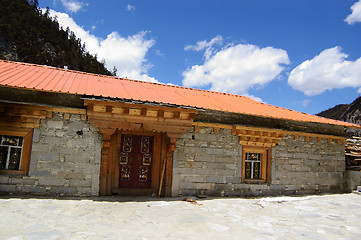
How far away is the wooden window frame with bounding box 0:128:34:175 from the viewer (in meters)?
6.85

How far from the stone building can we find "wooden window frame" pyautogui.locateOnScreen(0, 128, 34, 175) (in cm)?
3

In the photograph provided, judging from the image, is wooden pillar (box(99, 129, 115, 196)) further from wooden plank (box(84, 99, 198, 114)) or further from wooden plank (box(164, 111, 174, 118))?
wooden plank (box(164, 111, 174, 118))

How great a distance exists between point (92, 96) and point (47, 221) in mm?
3396

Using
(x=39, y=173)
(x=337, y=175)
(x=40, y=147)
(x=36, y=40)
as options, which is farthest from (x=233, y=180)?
(x=36, y=40)

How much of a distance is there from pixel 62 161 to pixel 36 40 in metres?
28.6

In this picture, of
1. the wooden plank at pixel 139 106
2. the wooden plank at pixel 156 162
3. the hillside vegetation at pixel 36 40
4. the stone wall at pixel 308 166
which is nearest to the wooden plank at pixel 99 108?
the wooden plank at pixel 139 106

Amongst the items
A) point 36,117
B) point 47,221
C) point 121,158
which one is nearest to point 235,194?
point 121,158

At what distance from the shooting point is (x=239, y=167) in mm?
8758

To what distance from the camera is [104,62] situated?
35.9 meters

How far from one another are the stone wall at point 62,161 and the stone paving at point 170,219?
0.46 m

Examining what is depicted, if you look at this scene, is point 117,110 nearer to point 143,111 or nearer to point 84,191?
point 143,111

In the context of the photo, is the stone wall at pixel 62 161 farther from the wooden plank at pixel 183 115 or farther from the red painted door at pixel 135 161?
the wooden plank at pixel 183 115

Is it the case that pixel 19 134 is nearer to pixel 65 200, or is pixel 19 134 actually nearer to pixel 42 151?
pixel 42 151

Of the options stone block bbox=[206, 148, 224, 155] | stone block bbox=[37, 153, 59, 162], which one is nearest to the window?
stone block bbox=[37, 153, 59, 162]
